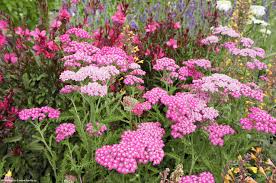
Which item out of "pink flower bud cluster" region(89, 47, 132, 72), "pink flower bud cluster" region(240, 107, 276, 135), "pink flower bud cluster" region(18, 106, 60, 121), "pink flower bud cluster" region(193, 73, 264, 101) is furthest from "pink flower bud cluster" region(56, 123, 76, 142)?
"pink flower bud cluster" region(240, 107, 276, 135)

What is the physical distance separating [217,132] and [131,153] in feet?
2.11

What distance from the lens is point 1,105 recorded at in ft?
8.39

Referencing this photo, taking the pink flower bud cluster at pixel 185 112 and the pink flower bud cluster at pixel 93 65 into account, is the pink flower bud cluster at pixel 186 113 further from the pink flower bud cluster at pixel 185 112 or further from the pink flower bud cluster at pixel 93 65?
the pink flower bud cluster at pixel 93 65

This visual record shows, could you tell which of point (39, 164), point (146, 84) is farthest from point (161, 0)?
point (39, 164)

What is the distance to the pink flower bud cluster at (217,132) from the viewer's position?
7.77 ft

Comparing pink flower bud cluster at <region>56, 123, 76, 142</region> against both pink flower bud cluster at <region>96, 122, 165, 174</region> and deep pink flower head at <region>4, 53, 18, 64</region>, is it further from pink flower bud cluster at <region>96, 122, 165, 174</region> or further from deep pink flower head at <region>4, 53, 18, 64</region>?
deep pink flower head at <region>4, 53, 18, 64</region>

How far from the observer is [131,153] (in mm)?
2035

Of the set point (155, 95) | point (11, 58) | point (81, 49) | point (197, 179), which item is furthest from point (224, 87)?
point (11, 58)

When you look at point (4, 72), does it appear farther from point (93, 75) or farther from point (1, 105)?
point (93, 75)

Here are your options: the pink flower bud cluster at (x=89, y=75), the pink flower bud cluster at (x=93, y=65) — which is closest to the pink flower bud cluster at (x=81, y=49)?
the pink flower bud cluster at (x=93, y=65)

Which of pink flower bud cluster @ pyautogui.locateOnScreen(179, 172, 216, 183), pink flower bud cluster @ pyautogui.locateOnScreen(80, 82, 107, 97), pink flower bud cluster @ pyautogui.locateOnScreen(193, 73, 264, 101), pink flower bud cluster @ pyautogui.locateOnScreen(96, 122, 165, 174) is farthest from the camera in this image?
pink flower bud cluster @ pyautogui.locateOnScreen(193, 73, 264, 101)

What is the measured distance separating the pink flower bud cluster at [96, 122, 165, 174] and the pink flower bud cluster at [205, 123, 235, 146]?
353 millimetres

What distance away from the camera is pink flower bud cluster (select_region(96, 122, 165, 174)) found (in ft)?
6.54

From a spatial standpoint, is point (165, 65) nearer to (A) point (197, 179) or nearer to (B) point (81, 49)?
(B) point (81, 49)
